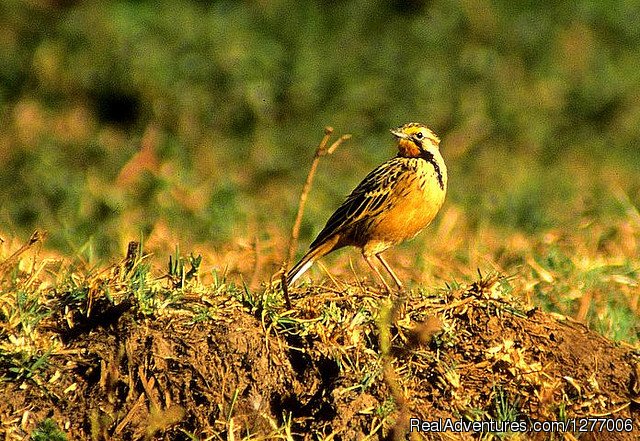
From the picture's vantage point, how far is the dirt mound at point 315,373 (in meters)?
5.21

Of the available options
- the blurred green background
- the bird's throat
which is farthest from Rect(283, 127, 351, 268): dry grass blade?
the blurred green background

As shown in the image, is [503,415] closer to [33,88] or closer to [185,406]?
[185,406]

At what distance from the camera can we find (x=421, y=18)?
1301 centimetres

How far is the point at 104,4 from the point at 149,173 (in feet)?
10.2

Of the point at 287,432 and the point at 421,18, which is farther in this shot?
the point at 421,18

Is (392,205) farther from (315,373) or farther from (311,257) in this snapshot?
(315,373)

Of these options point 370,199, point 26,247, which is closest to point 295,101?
point 370,199

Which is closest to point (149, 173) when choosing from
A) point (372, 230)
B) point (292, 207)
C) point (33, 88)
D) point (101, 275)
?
point (292, 207)

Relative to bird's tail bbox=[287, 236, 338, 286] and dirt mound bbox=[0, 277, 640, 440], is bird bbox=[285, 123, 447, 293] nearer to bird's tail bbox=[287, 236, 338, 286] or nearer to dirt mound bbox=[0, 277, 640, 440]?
bird's tail bbox=[287, 236, 338, 286]

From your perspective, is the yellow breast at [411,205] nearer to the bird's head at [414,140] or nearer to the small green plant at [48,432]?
the bird's head at [414,140]

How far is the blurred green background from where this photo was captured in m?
10.2

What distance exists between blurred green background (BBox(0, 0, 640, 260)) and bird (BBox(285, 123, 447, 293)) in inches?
106

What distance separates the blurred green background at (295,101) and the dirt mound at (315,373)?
4.01m

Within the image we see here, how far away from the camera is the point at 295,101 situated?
462 inches
